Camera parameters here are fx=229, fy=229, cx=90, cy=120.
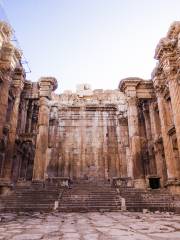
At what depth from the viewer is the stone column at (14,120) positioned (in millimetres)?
16453

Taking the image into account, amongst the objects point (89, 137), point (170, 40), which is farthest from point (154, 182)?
point (170, 40)

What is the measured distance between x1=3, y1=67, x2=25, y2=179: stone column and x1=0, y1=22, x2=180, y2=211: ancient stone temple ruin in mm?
69

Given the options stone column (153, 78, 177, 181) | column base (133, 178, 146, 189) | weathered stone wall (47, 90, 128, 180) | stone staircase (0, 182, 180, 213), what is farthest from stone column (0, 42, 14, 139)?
stone column (153, 78, 177, 181)

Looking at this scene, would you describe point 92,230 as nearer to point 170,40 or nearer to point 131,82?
point 170,40

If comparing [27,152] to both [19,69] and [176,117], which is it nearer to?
[19,69]

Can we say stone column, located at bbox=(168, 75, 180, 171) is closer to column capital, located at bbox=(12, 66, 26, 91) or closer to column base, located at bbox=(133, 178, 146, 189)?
column base, located at bbox=(133, 178, 146, 189)

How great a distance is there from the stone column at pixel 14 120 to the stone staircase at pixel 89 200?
483 cm

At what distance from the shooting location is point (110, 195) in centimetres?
1397

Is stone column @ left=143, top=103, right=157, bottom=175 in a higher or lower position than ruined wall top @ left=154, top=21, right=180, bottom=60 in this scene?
lower

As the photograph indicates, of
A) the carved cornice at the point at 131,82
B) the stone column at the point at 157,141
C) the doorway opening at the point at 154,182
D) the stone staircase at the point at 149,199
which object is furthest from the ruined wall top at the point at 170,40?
the stone staircase at the point at 149,199

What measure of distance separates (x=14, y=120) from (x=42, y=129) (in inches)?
87.8

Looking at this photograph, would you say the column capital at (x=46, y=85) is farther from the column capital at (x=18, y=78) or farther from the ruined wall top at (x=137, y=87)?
the ruined wall top at (x=137, y=87)

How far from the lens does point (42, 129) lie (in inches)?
716

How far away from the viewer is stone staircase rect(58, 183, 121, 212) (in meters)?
12.3
